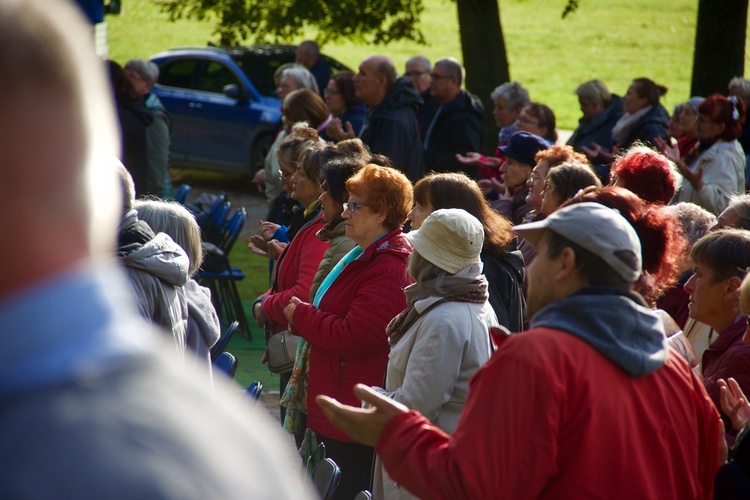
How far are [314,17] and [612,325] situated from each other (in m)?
15.4

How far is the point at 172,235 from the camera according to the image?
14.0ft

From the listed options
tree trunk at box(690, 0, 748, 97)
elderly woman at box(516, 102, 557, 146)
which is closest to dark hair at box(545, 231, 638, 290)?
elderly woman at box(516, 102, 557, 146)

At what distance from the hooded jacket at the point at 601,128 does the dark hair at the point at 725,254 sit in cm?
611

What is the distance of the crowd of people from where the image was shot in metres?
0.75

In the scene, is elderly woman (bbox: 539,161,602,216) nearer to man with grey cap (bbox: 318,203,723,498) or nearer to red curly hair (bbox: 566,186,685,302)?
red curly hair (bbox: 566,186,685,302)

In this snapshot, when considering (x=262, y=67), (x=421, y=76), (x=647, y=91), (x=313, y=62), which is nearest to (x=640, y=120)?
(x=647, y=91)

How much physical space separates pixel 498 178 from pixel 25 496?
864 centimetres

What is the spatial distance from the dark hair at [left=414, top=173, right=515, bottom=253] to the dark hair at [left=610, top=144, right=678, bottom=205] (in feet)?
2.59

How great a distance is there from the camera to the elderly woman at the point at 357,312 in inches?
178

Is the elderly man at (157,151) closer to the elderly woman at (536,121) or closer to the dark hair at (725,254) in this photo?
the elderly woman at (536,121)

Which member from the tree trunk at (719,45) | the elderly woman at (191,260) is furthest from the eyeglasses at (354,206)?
the tree trunk at (719,45)

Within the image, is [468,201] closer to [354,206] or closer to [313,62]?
[354,206]

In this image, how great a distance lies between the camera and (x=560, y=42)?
115ft

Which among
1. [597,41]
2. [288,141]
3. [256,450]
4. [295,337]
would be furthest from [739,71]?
[597,41]
